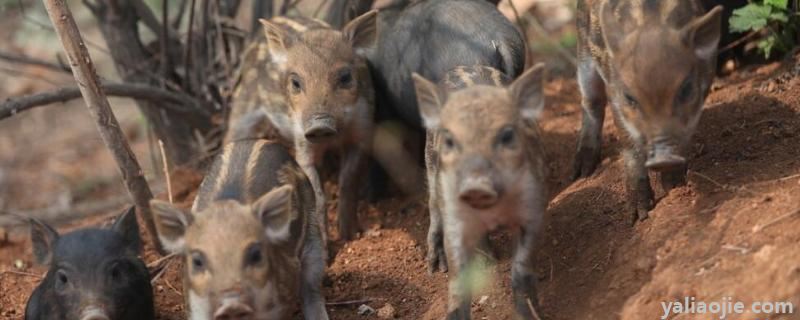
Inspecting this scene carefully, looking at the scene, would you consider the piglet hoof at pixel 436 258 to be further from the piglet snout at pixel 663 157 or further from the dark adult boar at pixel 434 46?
the piglet snout at pixel 663 157

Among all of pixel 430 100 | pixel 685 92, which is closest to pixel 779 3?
pixel 685 92

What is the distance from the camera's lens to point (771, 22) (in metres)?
7.29

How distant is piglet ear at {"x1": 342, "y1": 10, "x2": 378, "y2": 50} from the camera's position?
7.33m

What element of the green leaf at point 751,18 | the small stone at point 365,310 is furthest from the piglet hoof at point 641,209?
the green leaf at point 751,18

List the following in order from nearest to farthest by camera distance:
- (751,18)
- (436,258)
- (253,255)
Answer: (253,255) < (436,258) < (751,18)

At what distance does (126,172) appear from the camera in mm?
6734

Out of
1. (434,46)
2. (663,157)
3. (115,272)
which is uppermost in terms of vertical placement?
(434,46)

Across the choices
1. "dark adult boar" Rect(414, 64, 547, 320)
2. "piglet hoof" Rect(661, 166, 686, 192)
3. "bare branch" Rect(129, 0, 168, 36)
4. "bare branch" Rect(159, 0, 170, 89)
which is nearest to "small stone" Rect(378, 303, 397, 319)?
"dark adult boar" Rect(414, 64, 547, 320)

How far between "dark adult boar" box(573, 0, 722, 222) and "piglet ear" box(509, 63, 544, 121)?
0.47 m

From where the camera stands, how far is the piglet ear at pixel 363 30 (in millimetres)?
7332

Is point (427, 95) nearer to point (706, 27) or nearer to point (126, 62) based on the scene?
point (706, 27)

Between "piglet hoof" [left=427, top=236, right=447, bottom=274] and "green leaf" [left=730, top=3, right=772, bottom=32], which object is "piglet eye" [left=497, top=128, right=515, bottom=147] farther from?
"green leaf" [left=730, top=3, right=772, bottom=32]

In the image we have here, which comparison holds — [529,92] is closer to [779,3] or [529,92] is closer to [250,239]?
[250,239]

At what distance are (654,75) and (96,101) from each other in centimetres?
294
